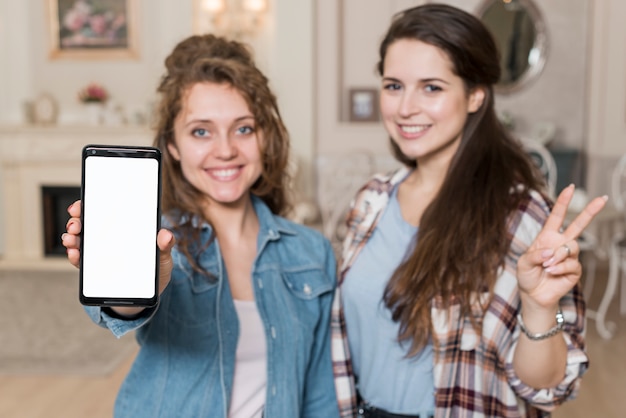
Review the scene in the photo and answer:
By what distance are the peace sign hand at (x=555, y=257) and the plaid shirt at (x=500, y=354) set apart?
0.56 feet

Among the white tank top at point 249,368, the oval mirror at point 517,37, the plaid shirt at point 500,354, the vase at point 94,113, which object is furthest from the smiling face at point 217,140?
the vase at point 94,113

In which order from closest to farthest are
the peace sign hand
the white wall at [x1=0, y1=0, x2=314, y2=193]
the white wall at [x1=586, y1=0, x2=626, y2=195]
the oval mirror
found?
1. the peace sign hand
2. the white wall at [x1=586, y1=0, x2=626, y2=195]
3. the oval mirror
4. the white wall at [x1=0, y1=0, x2=314, y2=193]

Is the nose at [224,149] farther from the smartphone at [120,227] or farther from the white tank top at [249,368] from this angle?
the smartphone at [120,227]

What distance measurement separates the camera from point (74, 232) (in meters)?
0.99

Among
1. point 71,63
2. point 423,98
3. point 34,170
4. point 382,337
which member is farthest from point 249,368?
point 71,63

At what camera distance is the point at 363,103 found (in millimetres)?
6039

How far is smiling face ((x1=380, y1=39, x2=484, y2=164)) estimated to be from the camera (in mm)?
1553

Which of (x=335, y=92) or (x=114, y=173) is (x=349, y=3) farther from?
(x=114, y=173)

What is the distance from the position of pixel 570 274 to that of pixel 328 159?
4.86m

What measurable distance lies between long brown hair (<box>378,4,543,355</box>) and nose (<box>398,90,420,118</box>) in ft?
0.34

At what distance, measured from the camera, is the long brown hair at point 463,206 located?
1491mm

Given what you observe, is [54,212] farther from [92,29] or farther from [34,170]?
[92,29]

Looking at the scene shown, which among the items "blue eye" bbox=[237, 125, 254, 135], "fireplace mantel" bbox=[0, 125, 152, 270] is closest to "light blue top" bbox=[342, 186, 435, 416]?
"blue eye" bbox=[237, 125, 254, 135]

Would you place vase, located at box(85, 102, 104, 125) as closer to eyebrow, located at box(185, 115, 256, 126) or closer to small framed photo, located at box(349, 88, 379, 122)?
small framed photo, located at box(349, 88, 379, 122)
